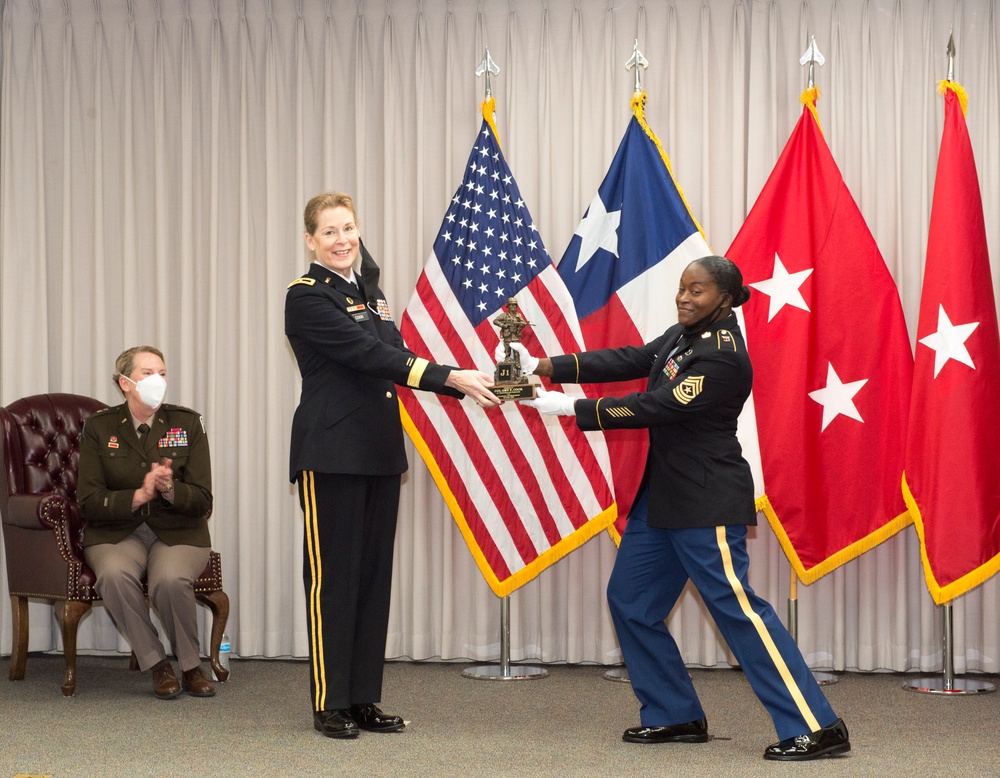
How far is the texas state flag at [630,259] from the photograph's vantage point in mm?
4766

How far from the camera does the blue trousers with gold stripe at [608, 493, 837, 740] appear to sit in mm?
3367

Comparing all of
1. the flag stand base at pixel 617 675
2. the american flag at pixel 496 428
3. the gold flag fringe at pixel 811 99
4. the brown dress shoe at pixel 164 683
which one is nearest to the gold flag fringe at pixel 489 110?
the american flag at pixel 496 428

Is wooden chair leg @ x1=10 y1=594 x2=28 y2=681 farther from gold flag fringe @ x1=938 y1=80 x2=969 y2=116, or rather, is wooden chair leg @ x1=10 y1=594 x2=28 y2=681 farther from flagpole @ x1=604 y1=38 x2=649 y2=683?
gold flag fringe @ x1=938 y1=80 x2=969 y2=116

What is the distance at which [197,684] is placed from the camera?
4.43 meters

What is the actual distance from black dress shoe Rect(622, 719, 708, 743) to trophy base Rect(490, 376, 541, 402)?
1138 mm

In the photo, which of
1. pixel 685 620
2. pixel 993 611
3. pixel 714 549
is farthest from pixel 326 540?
pixel 993 611

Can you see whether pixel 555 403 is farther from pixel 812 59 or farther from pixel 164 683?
pixel 812 59

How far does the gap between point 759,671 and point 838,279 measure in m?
1.98

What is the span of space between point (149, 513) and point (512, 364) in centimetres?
179

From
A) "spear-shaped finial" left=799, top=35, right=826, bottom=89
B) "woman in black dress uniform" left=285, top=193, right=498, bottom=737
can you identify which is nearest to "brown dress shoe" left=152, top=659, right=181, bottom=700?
"woman in black dress uniform" left=285, top=193, right=498, bottom=737

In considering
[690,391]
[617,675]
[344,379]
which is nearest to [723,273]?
[690,391]

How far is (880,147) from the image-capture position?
507 centimetres

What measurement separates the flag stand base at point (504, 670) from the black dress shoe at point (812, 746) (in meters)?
1.62

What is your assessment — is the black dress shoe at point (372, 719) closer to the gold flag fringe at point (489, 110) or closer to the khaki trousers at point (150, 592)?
the khaki trousers at point (150, 592)
